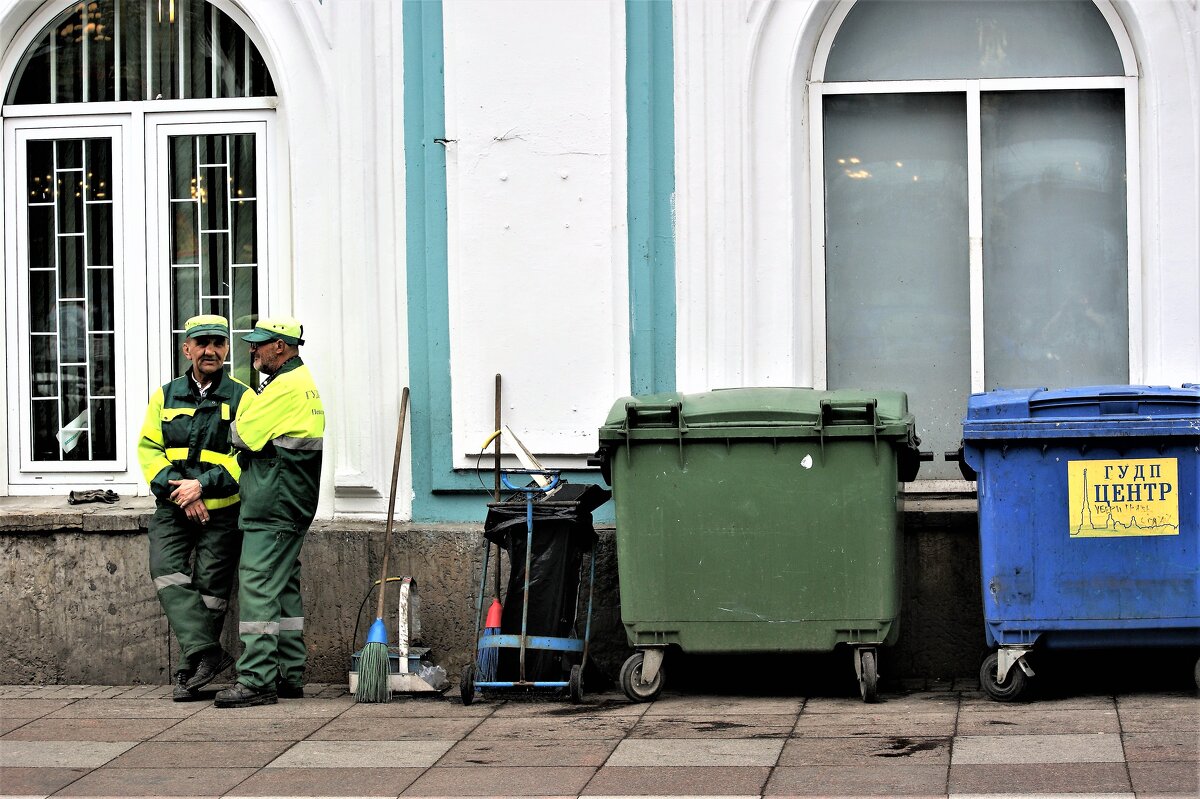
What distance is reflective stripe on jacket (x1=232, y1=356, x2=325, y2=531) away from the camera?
7.62 meters

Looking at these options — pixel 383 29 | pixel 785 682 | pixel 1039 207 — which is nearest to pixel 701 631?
pixel 785 682

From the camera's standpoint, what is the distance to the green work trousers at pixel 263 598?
7.64 metres

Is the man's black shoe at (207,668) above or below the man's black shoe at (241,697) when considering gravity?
above

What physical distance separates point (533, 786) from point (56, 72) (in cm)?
495

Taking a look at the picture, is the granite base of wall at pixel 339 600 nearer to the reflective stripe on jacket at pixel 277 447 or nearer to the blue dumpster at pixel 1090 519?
the reflective stripe on jacket at pixel 277 447

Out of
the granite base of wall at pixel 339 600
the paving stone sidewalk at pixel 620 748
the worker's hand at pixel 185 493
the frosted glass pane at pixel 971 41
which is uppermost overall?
the frosted glass pane at pixel 971 41

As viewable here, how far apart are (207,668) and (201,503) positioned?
76 centimetres

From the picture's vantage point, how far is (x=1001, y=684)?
6984 millimetres

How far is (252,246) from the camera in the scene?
870cm

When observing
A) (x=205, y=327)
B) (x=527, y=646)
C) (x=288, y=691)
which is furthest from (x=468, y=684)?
(x=205, y=327)

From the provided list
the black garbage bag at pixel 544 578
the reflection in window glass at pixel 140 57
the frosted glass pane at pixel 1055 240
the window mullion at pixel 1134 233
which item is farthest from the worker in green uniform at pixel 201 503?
the window mullion at pixel 1134 233

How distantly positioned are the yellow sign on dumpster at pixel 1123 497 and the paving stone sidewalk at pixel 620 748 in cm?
71

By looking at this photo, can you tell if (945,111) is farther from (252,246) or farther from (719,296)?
(252,246)

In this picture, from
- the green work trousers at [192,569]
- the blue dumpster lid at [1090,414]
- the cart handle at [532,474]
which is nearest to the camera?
the blue dumpster lid at [1090,414]
